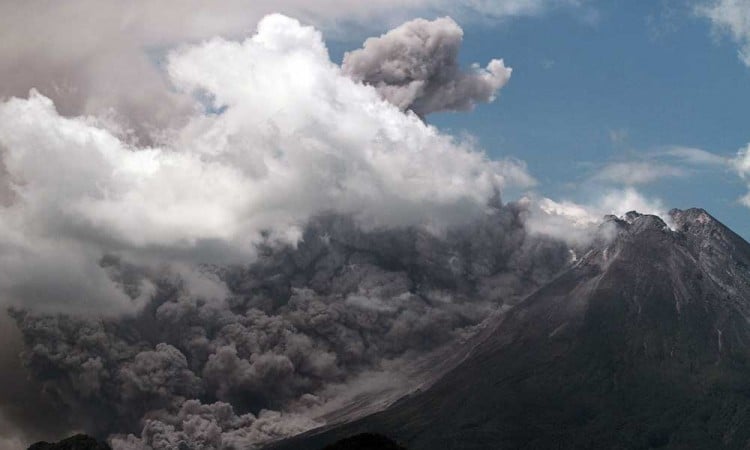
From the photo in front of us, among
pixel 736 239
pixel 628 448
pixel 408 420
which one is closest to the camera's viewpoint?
pixel 628 448

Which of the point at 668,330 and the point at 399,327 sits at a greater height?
the point at 399,327

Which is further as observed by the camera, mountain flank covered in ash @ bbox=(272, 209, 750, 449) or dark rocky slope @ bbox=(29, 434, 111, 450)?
mountain flank covered in ash @ bbox=(272, 209, 750, 449)

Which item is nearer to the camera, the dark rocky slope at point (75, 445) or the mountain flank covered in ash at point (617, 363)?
the dark rocky slope at point (75, 445)

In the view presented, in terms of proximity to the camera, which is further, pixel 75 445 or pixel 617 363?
pixel 617 363

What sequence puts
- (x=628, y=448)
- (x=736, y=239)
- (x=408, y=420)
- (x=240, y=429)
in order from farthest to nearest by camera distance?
(x=736, y=239)
(x=240, y=429)
(x=408, y=420)
(x=628, y=448)

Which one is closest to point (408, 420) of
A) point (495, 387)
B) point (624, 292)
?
point (495, 387)

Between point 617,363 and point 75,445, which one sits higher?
point 75,445

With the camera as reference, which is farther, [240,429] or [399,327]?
[399,327]

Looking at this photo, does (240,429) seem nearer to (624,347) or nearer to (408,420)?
(408,420)
